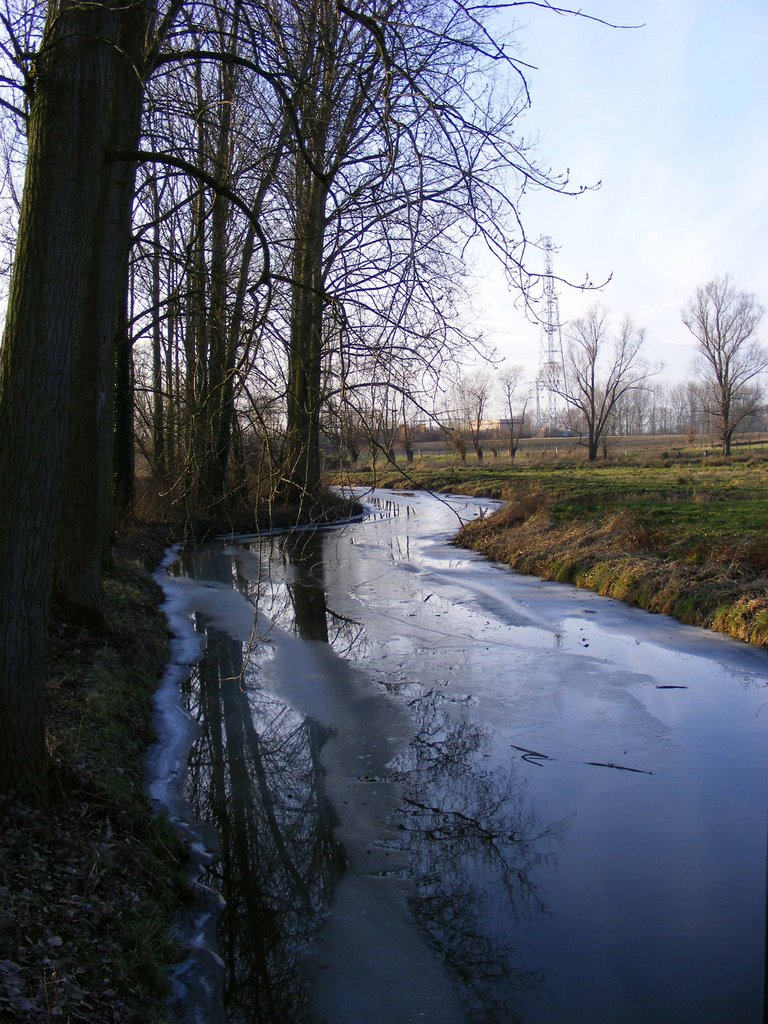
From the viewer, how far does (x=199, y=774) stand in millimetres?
7254

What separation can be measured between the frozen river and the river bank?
48cm

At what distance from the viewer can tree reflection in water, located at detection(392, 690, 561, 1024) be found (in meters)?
4.66

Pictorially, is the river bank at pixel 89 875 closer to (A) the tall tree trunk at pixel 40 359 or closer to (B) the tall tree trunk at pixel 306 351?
(A) the tall tree trunk at pixel 40 359

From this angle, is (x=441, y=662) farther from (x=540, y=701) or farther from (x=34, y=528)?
(x=34, y=528)

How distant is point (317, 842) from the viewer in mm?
6109

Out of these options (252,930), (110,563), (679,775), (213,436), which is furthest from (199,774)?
(110,563)

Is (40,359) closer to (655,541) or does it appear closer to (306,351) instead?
(306,351)

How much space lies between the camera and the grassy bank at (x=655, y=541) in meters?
12.1

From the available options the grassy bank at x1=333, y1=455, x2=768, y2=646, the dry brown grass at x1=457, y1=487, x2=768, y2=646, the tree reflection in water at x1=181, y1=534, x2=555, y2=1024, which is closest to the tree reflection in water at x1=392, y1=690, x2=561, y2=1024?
the tree reflection in water at x1=181, y1=534, x2=555, y2=1024

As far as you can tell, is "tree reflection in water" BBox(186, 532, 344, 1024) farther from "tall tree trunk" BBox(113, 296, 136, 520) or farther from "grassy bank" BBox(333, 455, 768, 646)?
"tall tree trunk" BBox(113, 296, 136, 520)

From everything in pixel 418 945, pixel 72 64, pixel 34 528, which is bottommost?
pixel 418 945

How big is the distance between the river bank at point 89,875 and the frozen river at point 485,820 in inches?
18.8

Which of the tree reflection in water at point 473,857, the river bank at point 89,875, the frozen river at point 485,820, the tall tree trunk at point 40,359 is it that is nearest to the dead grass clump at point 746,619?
the frozen river at point 485,820

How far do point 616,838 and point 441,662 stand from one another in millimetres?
4692
